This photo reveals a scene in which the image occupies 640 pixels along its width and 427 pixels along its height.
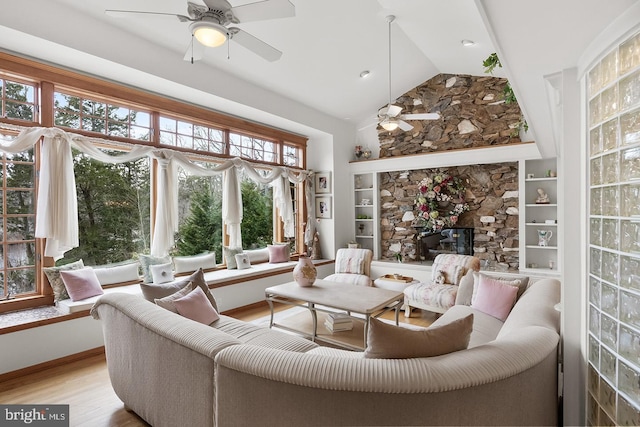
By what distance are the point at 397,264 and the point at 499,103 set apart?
3.11 meters

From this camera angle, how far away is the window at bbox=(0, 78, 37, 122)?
3.07 metres

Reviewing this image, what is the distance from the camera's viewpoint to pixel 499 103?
5.34m

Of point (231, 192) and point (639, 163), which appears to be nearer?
point (639, 163)

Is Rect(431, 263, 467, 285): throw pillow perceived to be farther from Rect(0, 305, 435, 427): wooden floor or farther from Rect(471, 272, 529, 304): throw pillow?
Rect(0, 305, 435, 427): wooden floor

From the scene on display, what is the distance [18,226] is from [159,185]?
4.50ft

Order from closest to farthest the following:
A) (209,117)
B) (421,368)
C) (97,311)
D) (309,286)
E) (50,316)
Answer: (421,368), (97,311), (50,316), (309,286), (209,117)

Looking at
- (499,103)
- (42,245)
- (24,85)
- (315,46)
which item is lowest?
(42,245)

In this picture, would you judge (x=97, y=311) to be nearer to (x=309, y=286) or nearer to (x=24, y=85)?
(x=309, y=286)

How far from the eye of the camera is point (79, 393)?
2.56m

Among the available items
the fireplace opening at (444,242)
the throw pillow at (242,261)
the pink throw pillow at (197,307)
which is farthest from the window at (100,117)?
the fireplace opening at (444,242)

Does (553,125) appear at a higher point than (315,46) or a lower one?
lower

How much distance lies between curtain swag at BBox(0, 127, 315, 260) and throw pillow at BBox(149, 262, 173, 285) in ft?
0.66

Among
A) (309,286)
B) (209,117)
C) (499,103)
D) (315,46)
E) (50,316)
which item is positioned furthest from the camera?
(499,103)

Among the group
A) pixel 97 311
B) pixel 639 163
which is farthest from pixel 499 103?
pixel 97 311
